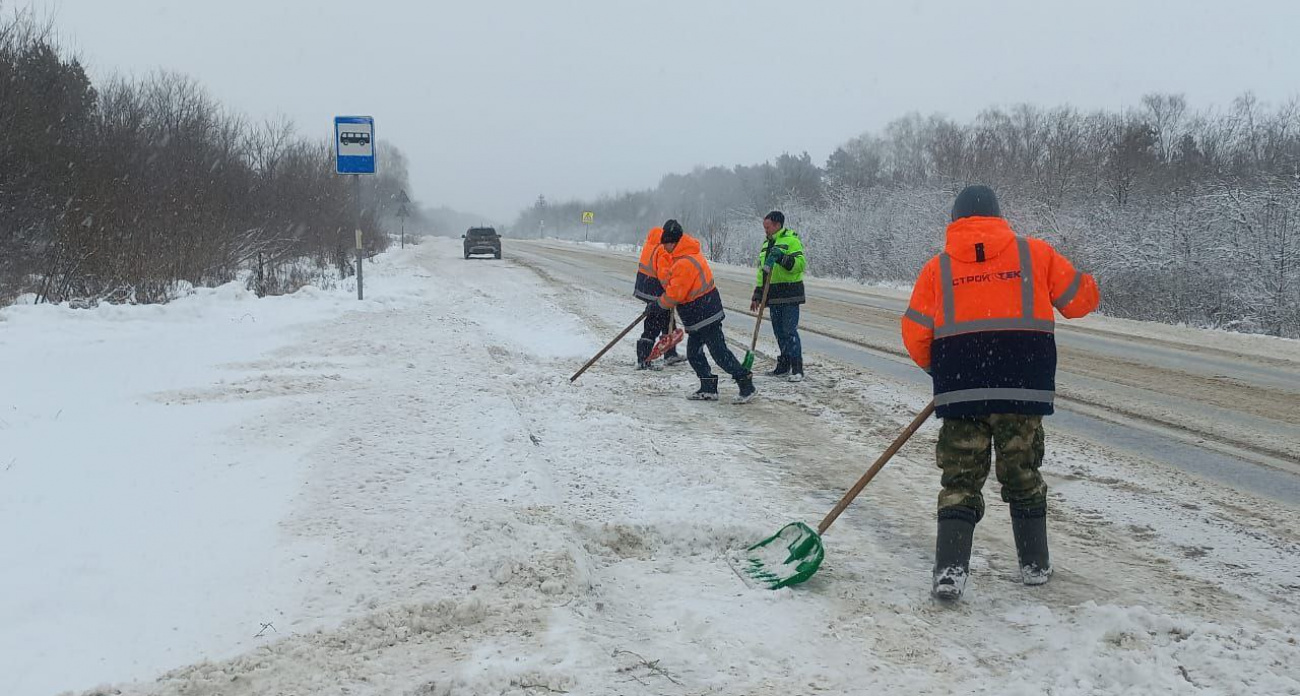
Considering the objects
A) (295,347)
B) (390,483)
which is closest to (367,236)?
(295,347)

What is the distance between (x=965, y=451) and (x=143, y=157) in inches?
705

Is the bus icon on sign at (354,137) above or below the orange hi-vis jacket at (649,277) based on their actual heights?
above

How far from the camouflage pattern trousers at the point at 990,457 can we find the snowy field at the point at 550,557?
1.36 ft

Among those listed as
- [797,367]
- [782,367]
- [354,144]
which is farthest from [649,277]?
[354,144]

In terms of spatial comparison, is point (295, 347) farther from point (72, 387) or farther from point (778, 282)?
point (778, 282)

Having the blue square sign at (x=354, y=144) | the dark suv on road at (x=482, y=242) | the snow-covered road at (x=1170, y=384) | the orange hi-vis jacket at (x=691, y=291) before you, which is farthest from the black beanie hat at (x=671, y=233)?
the dark suv on road at (x=482, y=242)

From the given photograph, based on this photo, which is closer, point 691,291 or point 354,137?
point 691,291

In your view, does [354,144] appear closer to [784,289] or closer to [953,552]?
[784,289]

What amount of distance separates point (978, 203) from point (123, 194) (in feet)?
49.2

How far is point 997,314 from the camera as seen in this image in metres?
3.71

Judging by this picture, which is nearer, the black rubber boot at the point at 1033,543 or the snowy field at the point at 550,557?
the snowy field at the point at 550,557

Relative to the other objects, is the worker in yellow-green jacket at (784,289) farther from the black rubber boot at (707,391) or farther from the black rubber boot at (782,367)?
the black rubber boot at (707,391)

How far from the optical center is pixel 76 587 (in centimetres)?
348

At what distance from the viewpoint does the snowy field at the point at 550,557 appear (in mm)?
3057
